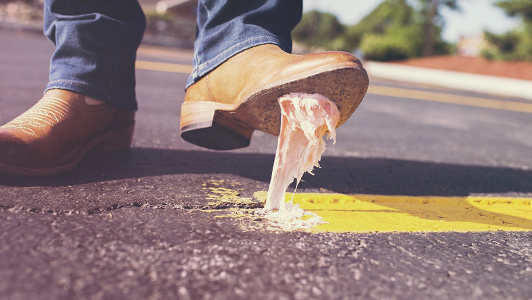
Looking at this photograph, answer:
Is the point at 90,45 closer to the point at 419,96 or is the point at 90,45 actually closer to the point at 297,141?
the point at 297,141

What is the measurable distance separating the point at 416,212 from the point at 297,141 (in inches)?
20.7

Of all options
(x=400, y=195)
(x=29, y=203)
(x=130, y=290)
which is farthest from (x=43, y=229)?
(x=400, y=195)

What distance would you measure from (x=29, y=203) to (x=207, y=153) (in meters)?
0.97

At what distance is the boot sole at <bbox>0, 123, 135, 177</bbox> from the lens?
4.38ft

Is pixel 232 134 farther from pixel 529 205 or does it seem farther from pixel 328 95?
pixel 529 205

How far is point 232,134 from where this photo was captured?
152 cm

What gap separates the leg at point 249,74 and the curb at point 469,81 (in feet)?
40.5

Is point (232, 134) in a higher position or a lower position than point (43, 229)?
higher

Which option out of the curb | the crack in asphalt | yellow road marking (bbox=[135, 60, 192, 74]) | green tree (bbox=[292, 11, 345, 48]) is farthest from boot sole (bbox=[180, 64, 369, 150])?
green tree (bbox=[292, 11, 345, 48])

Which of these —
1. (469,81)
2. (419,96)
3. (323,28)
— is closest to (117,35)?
(419,96)

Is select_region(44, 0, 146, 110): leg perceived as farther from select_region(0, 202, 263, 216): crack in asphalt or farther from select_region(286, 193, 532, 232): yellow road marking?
select_region(286, 193, 532, 232): yellow road marking

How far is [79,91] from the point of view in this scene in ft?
5.03

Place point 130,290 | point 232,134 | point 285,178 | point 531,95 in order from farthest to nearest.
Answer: point 531,95 → point 232,134 → point 285,178 → point 130,290

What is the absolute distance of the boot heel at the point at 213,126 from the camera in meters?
1.44
